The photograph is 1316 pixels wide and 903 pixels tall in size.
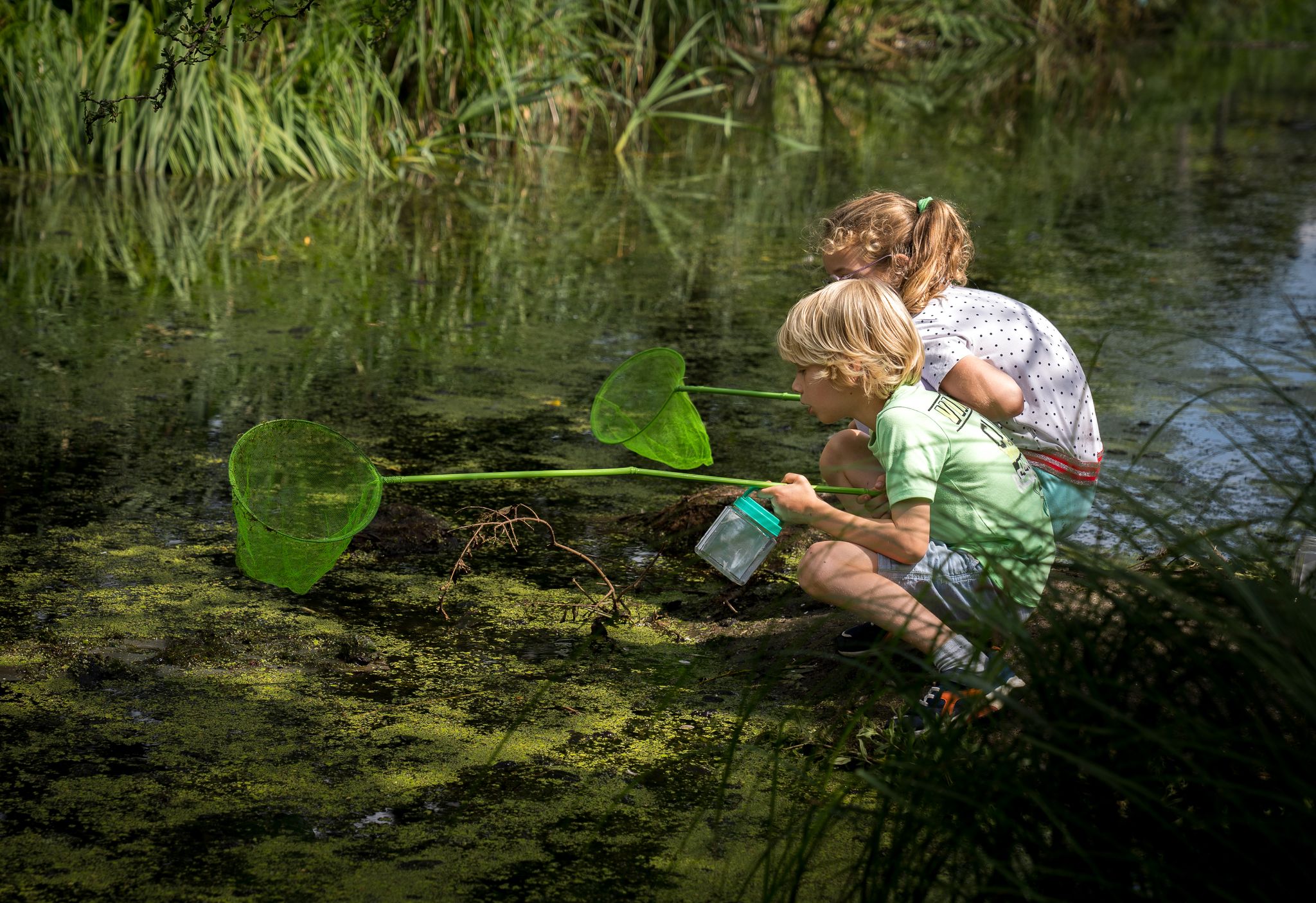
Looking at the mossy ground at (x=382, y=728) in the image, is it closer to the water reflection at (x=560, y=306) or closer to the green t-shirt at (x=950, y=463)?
the green t-shirt at (x=950, y=463)

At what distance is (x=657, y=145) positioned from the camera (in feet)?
29.6

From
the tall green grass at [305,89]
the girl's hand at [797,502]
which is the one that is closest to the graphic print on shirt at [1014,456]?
the girl's hand at [797,502]

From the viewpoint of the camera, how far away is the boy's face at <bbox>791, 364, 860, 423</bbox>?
2330mm

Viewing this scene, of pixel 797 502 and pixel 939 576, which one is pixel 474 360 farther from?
pixel 939 576

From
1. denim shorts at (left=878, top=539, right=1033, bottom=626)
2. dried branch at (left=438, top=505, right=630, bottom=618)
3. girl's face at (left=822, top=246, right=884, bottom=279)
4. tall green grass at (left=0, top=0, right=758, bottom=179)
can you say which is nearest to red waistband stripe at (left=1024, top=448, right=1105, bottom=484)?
denim shorts at (left=878, top=539, right=1033, bottom=626)

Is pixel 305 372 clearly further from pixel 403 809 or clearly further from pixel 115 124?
pixel 115 124

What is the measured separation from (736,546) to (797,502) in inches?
13.7

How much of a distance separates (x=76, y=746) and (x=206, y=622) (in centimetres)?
48

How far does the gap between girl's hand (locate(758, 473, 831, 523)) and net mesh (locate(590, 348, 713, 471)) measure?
0.58 meters

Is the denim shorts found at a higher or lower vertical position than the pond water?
higher

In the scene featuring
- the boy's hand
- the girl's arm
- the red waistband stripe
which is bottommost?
the boy's hand

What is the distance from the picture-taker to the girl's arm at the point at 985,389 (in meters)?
2.51

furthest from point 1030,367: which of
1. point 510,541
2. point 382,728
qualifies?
point 382,728

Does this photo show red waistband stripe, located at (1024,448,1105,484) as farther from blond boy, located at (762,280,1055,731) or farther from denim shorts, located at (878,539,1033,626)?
denim shorts, located at (878,539,1033,626)
